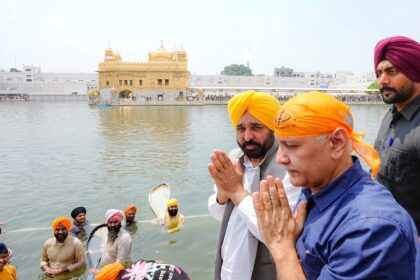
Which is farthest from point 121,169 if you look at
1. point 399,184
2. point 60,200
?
point 399,184

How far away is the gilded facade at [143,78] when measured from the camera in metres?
50.2

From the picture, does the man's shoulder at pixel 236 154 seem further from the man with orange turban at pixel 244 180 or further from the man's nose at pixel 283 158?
the man's nose at pixel 283 158

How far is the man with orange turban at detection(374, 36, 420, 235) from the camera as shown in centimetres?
177

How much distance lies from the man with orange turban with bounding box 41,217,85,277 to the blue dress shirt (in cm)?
436

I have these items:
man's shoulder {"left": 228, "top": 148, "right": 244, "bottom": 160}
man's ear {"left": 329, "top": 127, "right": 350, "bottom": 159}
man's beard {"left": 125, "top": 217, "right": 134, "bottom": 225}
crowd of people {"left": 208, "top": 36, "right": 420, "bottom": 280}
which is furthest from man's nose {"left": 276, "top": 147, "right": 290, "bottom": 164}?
man's beard {"left": 125, "top": 217, "right": 134, "bottom": 225}

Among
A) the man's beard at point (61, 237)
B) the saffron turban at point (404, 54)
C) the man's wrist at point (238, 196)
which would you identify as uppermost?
the saffron turban at point (404, 54)

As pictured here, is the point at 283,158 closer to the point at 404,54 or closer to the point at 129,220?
the point at 404,54

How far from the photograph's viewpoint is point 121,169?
11.4m

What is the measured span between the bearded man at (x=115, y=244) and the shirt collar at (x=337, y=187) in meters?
3.81

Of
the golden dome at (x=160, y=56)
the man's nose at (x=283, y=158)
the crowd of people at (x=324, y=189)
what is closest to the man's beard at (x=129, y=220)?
the crowd of people at (x=324, y=189)

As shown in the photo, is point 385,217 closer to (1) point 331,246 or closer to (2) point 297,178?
(1) point 331,246

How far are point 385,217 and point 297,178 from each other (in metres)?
0.33

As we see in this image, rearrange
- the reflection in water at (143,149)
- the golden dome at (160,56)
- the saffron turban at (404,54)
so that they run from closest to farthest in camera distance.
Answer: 1. the saffron turban at (404,54)
2. the reflection in water at (143,149)
3. the golden dome at (160,56)

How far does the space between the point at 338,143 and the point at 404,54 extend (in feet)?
3.07
